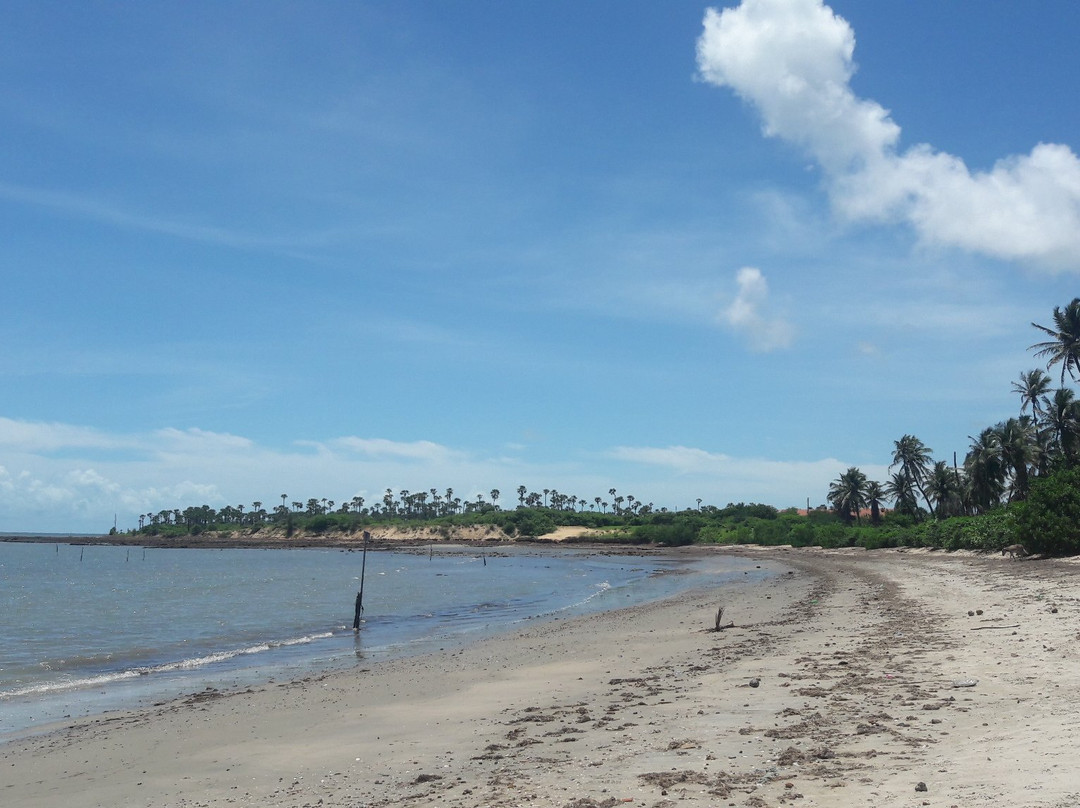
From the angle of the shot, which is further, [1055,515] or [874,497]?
[874,497]

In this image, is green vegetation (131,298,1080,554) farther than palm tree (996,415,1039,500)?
No

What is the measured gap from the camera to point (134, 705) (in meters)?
17.5

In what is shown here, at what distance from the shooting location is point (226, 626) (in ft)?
113

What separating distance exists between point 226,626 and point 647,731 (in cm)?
2833

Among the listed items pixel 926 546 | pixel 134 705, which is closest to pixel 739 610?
pixel 134 705

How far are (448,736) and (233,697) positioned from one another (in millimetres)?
7754

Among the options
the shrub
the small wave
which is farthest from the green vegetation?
the small wave

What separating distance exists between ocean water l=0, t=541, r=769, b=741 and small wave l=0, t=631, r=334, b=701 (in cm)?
4

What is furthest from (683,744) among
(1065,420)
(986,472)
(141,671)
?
(986,472)

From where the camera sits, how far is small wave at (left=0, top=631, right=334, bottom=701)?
65.3ft

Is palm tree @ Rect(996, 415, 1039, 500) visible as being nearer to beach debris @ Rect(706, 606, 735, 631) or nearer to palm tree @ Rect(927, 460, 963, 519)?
palm tree @ Rect(927, 460, 963, 519)

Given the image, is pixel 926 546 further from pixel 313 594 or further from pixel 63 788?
pixel 63 788

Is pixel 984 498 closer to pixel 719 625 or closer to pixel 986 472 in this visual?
pixel 986 472

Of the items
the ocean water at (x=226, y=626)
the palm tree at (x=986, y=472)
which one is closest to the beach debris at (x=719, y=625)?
the ocean water at (x=226, y=626)
